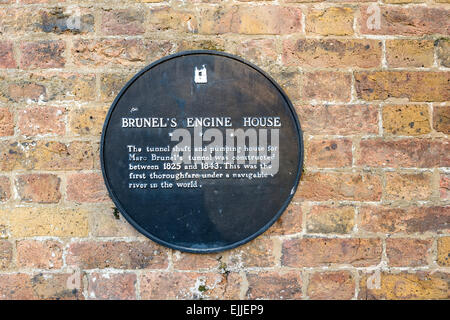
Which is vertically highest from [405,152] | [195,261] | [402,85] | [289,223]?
[402,85]

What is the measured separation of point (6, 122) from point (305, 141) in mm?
1539

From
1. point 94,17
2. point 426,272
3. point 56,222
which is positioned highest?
point 94,17

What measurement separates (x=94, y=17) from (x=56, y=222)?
1.07 m

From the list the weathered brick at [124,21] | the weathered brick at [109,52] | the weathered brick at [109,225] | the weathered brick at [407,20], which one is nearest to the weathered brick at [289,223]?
the weathered brick at [109,225]

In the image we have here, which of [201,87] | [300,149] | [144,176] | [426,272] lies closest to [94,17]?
[201,87]

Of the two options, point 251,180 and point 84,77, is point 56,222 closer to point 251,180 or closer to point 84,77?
point 84,77

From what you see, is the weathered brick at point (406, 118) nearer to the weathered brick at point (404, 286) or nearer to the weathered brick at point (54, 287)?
the weathered brick at point (404, 286)

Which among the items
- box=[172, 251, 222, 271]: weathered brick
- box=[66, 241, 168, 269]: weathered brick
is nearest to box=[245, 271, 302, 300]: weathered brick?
box=[172, 251, 222, 271]: weathered brick

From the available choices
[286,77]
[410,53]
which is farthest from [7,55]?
[410,53]

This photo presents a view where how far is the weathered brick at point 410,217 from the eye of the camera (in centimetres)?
172

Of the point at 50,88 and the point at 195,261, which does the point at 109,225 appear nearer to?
the point at 195,261

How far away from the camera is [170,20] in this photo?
1.70 meters

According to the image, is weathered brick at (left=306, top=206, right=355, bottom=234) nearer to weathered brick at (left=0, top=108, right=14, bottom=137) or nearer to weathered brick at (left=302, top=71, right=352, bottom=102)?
weathered brick at (left=302, top=71, right=352, bottom=102)

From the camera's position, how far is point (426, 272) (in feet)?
5.69
